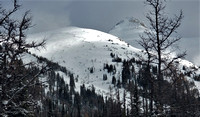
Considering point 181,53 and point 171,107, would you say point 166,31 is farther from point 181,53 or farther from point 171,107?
point 171,107

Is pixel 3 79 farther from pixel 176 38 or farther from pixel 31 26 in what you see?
pixel 176 38

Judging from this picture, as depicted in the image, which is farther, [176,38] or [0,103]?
[176,38]

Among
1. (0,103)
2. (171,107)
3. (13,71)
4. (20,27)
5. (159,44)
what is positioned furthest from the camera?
(20,27)

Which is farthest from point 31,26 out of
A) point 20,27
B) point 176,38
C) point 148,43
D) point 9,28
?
point 176,38

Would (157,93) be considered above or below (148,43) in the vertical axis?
below

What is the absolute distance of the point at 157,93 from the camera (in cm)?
1426

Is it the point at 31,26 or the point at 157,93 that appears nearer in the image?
the point at 157,93

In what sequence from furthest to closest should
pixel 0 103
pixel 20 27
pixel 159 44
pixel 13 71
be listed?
pixel 20 27
pixel 159 44
pixel 13 71
pixel 0 103

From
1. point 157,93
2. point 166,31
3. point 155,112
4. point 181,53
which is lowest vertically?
point 155,112

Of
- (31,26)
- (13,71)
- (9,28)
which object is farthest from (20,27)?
(13,71)

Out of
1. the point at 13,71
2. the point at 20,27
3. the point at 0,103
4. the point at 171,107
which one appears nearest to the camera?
the point at 0,103

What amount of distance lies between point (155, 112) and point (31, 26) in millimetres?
9288

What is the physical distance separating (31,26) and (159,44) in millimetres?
7970

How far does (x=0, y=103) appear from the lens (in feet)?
37.6
